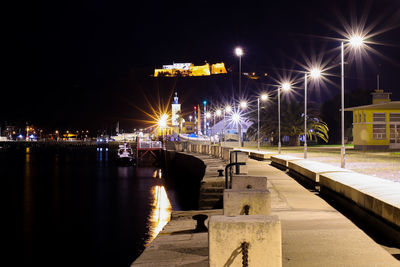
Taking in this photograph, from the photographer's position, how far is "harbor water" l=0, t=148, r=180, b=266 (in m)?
20.9

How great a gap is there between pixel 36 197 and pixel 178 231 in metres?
33.6

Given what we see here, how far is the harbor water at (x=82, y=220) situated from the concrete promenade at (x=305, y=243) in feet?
28.9

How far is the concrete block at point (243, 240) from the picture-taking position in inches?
Answer: 207

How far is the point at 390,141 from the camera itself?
166 feet

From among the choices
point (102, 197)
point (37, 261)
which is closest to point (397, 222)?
point (37, 261)

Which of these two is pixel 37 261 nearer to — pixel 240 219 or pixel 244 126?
pixel 240 219

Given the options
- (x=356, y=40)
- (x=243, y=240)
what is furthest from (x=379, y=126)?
(x=243, y=240)

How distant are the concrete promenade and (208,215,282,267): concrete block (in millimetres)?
2323

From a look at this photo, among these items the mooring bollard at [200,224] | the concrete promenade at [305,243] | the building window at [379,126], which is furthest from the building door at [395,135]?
the mooring bollard at [200,224]

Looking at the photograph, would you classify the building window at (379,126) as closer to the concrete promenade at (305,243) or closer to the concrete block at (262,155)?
the concrete block at (262,155)

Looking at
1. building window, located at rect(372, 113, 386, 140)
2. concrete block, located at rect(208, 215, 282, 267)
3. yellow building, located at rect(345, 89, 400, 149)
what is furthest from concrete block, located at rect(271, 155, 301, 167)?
building window, located at rect(372, 113, 386, 140)

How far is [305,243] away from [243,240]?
13.0ft

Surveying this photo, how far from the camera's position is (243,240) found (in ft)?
17.3

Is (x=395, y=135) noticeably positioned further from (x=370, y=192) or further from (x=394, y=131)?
(x=370, y=192)
